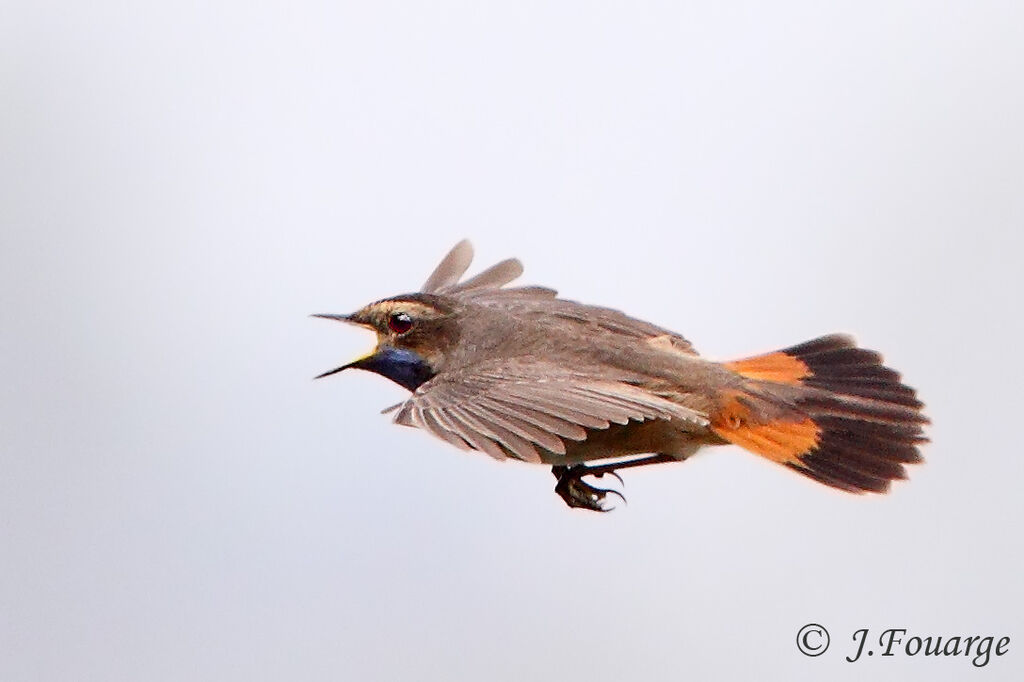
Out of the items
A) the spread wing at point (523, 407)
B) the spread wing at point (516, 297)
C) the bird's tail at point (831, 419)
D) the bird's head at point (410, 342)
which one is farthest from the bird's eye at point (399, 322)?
the bird's tail at point (831, 419)

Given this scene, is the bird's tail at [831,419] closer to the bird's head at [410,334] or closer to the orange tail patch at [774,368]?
the orange tail patch at [774,368]

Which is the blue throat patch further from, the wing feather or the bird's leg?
the wing feather

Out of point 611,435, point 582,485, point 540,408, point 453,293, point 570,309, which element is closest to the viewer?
point 540,408

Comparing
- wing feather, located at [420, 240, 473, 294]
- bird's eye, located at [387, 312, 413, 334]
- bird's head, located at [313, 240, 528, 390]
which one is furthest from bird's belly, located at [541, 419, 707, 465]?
wing feather, located at [420, 240, 473, 294]

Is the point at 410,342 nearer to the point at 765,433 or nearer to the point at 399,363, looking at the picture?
the point at 399,363

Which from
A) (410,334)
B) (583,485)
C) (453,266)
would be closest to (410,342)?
(410,334)

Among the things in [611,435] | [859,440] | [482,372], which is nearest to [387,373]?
[482,372]

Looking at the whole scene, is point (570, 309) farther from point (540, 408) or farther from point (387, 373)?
point (540, 408)
